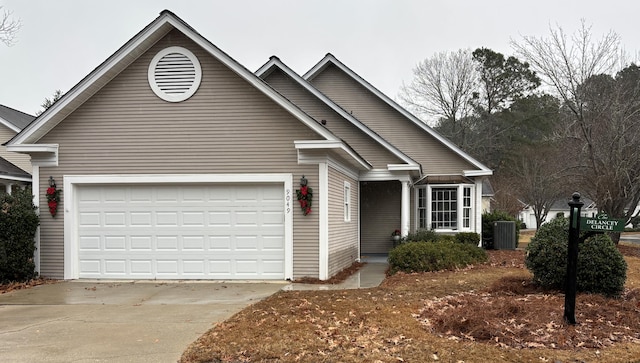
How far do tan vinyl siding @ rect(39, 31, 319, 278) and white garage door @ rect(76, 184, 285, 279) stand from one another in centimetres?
48

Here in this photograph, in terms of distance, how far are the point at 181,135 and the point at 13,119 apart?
12688 mm

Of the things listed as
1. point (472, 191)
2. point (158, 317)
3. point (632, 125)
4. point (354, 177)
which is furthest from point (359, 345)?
point (632, 125)

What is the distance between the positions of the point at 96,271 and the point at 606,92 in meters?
22.5

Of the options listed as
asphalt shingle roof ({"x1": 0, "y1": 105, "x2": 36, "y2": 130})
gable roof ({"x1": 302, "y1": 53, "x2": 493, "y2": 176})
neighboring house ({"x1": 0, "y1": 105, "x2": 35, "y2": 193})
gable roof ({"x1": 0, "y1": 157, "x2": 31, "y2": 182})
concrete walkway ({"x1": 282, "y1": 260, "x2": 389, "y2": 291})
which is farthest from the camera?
asphalt shingle roof ({"x1": 0, "y1": 105, "x2": 36, "y2": 130})

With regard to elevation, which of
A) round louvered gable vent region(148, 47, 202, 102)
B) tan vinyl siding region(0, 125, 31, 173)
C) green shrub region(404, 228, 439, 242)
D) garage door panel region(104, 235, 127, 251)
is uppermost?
round louvered gable vent region(148, 47, 202, 102)

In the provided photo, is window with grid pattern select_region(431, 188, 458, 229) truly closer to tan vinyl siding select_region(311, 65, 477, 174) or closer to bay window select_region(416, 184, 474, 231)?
bay window select_region(416, 184, 474, 231)

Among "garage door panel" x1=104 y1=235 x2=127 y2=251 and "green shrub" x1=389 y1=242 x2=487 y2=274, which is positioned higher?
"garage door panel" x1=104 y1=235 x2=127 y2=251

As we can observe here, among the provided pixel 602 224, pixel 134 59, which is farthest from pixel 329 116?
pixel 602 224

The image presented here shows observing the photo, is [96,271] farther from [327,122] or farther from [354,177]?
[327,122]

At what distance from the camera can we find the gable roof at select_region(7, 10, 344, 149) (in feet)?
37.2

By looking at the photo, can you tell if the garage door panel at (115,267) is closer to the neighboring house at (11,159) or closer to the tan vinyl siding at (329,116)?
the neighboring house at (11,159)

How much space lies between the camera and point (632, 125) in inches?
891

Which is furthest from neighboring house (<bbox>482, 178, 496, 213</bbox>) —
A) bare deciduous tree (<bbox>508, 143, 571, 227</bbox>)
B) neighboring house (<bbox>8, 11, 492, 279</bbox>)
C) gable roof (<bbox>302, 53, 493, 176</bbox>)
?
neighboring house (<bbox>8, 11, 492, 279</bbox>)

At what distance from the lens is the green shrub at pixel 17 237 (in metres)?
11.3
